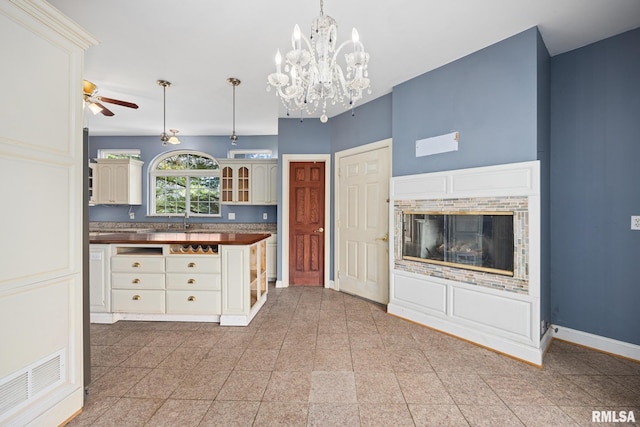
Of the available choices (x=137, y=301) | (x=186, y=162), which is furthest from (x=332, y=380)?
(x=186, y=162)

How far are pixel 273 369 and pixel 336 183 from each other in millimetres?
2884

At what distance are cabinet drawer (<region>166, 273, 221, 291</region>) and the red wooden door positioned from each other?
181 centimetres

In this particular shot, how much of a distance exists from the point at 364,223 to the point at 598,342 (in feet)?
8.49

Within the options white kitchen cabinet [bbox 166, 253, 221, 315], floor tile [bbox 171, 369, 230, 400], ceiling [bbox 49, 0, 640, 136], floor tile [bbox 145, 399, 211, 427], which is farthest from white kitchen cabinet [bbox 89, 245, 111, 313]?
floor tile [bbox 145, 399, 211, 427]

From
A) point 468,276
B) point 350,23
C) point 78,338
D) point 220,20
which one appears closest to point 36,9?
point 220,20

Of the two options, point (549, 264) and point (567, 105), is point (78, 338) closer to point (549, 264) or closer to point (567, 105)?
point (549, 264)

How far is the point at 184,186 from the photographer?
20.0 feet

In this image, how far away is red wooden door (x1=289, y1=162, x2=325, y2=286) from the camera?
4.72m

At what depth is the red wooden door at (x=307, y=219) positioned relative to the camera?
186 inches

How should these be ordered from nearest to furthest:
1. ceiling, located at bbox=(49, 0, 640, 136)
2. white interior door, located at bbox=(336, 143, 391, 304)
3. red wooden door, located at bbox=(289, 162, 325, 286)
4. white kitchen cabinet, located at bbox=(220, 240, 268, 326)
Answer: ceiling, located at bbox=(49, 0, 640, 136) → white kitchen cabinet, located at bbox=(220, 240, 268, 326) → white interior door, located at bbox=(336, 143, 391, 304) → red wooden door, located at bbox=(289, 162, 325, 286)

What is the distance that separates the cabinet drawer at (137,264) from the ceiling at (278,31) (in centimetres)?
146

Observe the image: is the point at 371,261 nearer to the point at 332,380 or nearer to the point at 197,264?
the point at 332,380

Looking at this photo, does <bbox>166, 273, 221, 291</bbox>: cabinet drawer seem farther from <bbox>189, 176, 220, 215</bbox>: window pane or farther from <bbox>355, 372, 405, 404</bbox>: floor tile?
<bbox>189, 176, 220, 215</bbox>: window pane

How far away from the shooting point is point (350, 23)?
7.74 ft
